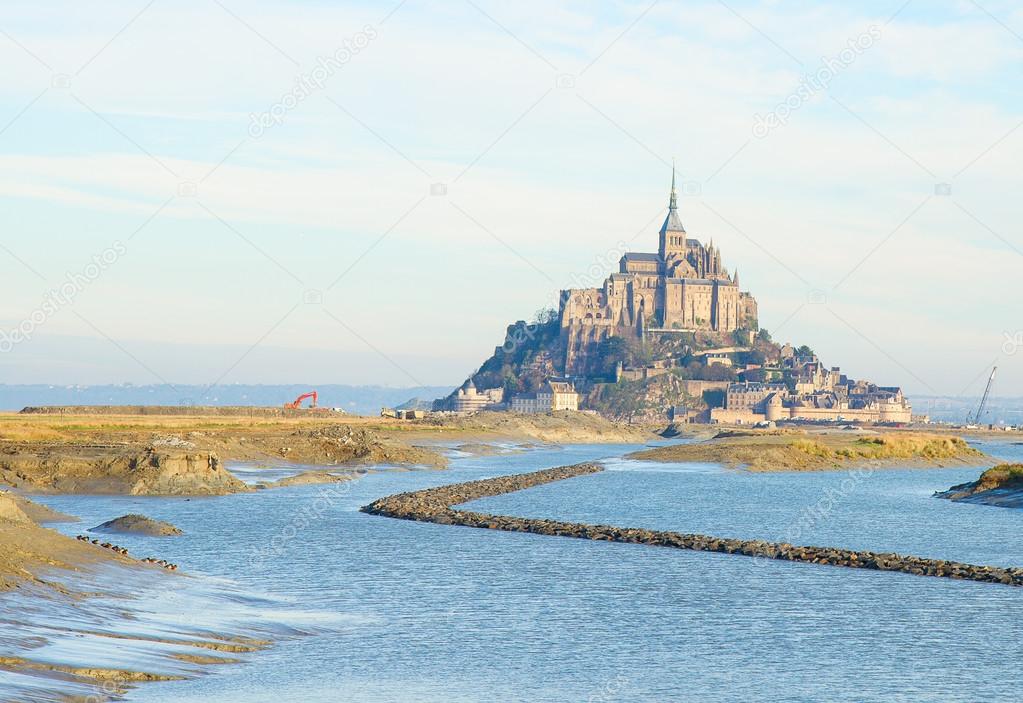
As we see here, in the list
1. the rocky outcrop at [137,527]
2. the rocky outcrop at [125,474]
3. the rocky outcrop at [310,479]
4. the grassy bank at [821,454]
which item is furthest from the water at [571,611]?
the grassy bank at [821,454]

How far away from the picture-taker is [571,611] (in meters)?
30.0

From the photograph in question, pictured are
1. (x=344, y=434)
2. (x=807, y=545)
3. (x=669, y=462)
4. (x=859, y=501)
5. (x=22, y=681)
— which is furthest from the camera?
(x=669, y=462)

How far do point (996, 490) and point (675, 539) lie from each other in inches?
1168

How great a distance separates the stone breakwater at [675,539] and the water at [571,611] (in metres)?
1.09

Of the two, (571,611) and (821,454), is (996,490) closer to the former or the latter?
(821,454)

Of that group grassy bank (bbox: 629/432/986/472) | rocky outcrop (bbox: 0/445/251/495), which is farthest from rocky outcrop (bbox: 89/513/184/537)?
grassy bank (bbox: 629/432/986/472)

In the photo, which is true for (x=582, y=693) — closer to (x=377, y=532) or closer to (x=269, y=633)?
(x=269, y=633)

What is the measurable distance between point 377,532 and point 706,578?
13835mm

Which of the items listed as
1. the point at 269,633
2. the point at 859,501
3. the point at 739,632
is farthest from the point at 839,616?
the point at 859,501

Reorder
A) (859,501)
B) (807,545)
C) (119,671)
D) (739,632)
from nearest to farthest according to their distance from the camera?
1. (119,671)
2. (739,632)
3. (807,545)
4. (859,501)

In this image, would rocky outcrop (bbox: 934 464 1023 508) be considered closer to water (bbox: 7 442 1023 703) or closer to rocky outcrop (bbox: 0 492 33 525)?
water (bbox: 7 442 1023 703)

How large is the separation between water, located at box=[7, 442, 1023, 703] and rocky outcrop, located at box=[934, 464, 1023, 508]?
32.2ft

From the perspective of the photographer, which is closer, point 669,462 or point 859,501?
point 859,501

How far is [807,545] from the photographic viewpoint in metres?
43.8
